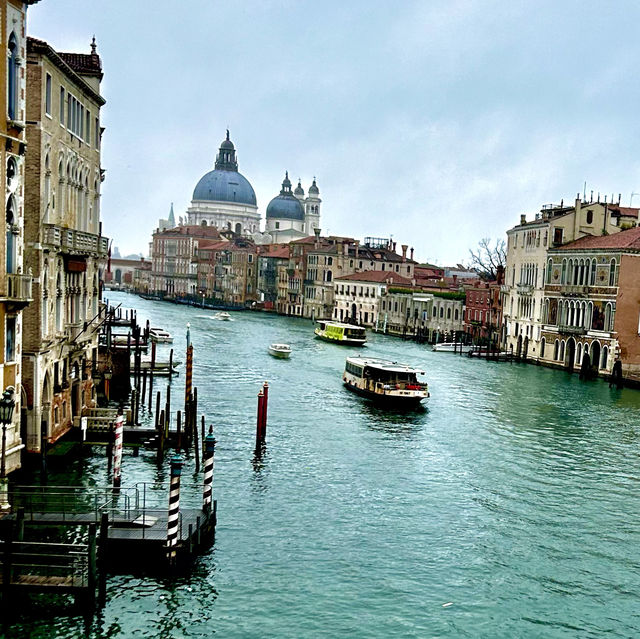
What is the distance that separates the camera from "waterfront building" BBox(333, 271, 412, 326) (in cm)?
8475

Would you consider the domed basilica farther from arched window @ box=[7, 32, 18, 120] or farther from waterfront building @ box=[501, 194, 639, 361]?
arched window @ box=[7, 32, 18, 120]

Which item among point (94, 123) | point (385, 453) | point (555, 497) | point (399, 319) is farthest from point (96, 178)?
point (399, 319)

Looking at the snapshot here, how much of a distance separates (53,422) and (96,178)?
8.78m

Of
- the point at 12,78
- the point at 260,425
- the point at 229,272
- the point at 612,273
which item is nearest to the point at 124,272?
the point at 229,272

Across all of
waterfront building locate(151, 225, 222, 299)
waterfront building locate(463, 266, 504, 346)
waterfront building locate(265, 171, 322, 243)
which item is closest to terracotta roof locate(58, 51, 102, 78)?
waterfront building locate(463, 266, 504, 346)

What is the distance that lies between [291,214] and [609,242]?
112271 mm

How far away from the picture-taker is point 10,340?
1819 cm

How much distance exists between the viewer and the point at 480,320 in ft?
225

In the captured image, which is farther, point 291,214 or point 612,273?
point 291,214

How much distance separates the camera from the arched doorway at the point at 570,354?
51372 millimetres

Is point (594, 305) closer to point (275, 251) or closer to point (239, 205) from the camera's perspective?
point (275, 251)

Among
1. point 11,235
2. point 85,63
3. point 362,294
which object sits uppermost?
point 85,63

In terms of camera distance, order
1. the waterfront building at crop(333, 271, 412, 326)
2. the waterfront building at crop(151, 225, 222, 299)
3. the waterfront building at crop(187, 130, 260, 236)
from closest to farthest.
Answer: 1. the waterfront building at crop(333, 271, 412, 326)
2. the waterfront building at crop(151, 225, 222, 299)
3. the waterfront building at crop(187, 130, 260, 236)

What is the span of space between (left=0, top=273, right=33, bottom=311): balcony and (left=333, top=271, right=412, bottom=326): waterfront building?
66780 mm
